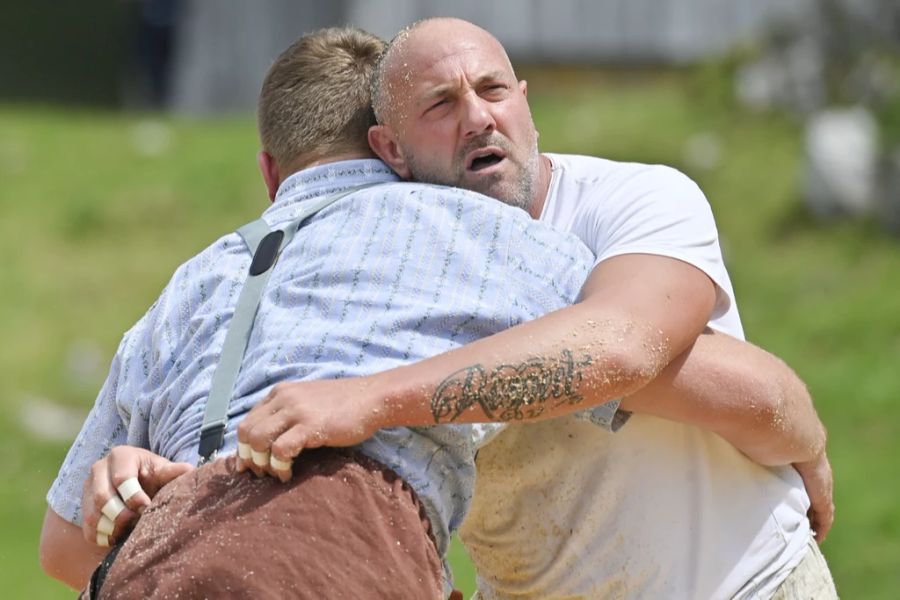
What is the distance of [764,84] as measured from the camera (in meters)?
11.9

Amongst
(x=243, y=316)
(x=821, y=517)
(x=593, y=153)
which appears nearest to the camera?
(x=243, y=316)

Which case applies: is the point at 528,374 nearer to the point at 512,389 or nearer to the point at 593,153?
the point at 512,389

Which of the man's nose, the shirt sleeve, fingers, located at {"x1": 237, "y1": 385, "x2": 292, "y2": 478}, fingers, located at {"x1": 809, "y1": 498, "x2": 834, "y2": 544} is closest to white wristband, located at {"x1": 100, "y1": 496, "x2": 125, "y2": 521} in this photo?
fingers, located at {"x1": 237, "y1": 385, "x2": 292, "y2": 478}

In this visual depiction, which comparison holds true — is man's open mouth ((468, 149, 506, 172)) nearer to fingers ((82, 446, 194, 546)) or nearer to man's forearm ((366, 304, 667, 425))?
man's forearm ((366, 304, 667, 425))

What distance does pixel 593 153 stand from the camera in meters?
11.4

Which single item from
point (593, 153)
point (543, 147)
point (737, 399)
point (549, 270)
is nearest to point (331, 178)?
point (549, 270)

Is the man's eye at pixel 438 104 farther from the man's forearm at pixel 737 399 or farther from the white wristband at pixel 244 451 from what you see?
the white wristband at pixel 244 451

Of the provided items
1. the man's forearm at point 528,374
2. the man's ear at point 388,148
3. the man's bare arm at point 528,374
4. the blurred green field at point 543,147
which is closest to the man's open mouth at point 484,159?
the man's ear at point 388,148

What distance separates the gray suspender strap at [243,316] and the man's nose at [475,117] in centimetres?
26

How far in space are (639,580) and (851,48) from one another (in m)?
8.74

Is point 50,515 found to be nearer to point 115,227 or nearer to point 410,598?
point 410,598

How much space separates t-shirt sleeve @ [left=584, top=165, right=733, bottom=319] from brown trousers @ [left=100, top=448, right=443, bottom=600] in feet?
2.25

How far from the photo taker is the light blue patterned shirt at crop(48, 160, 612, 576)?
2.72 meters

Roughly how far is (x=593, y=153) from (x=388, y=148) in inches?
326
